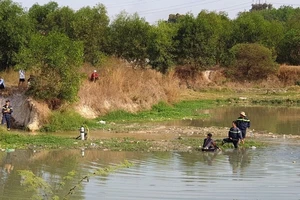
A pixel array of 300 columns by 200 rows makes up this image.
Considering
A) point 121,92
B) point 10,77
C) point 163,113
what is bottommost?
point 163,113

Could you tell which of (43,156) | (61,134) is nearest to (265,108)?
(61,134)

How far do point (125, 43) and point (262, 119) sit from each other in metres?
23.7

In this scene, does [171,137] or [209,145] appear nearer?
[209,145]

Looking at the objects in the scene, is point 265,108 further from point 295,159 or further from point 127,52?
point 295,159

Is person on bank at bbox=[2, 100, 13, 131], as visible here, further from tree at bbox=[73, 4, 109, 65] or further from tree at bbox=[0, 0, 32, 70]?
tree at bbox=[73, 4, 109, 65]

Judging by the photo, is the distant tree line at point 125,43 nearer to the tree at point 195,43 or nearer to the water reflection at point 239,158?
the tree at point 195,43

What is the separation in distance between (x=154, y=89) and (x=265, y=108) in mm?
12842

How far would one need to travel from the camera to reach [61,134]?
31.0 metres

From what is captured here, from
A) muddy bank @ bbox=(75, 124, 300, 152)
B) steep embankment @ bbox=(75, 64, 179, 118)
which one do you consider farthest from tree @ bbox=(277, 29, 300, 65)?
muddy bank @ bbox=(75, 124, 300, 152)

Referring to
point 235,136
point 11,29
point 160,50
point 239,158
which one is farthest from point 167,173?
point 160,50

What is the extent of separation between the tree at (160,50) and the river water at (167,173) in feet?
121

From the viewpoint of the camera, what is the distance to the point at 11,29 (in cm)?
4450

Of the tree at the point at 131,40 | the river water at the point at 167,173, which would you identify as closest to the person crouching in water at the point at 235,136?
the river water at the point at 167,173

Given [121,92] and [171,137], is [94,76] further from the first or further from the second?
[171,137]
